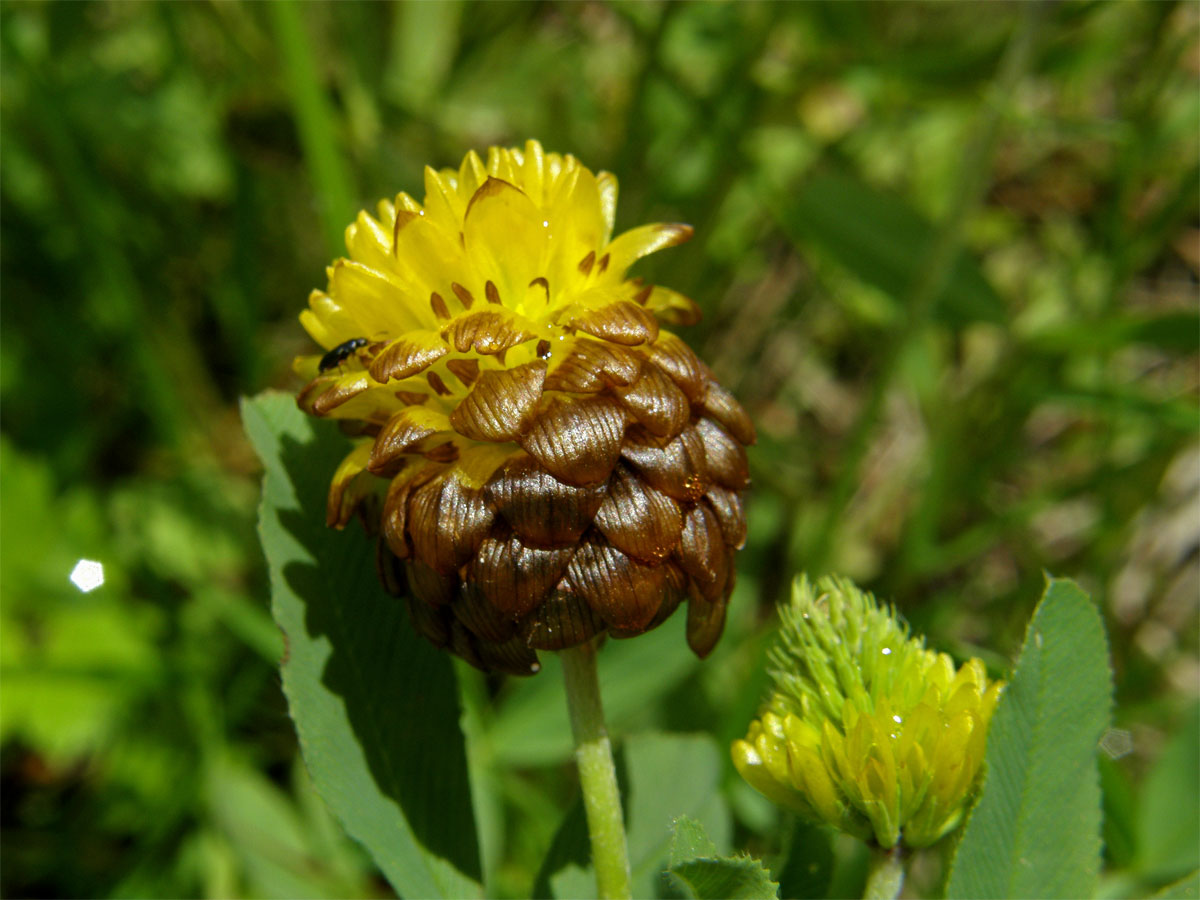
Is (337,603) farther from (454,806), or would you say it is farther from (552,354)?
(552,354)

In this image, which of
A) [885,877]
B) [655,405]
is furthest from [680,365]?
[885,877]

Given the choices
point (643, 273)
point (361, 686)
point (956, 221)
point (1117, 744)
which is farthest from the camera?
point (643, 273)

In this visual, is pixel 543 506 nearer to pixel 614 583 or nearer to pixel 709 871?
pixel 614 583

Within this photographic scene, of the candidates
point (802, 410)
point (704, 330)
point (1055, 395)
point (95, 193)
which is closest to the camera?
point (1055, 395)

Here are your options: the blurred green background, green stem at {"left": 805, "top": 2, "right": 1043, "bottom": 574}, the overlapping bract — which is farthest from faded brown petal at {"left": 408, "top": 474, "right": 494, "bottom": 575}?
green stem at {"left": 805, "top": 2, "right": 1043, "bottom": 574}

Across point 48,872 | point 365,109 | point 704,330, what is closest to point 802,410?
point 704,330

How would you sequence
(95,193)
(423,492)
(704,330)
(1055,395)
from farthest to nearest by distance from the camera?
(704,330) < (95,193) < (1055,395) < (423,492)
